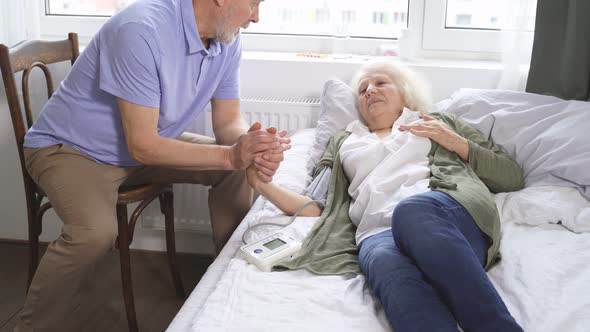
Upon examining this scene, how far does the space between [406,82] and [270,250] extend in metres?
0.84

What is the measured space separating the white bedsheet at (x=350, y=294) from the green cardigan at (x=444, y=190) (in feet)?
0.18

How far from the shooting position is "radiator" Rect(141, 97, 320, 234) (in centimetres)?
229

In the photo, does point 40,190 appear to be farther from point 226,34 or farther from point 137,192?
point 226,34

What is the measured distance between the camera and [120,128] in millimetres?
1786

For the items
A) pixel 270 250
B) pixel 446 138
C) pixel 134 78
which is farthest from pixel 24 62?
pixel 446 138

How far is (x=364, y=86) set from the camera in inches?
78.2

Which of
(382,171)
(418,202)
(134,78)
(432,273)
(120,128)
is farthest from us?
(120,128)

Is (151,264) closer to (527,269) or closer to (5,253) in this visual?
(5,253)

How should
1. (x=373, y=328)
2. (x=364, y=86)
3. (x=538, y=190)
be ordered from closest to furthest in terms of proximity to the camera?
(x=373, y=328) → (x=538, y=190) → (x=364, y=86)

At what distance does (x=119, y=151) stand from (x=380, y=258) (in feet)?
2.99

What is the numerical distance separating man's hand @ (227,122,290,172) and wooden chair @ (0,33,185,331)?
415mm

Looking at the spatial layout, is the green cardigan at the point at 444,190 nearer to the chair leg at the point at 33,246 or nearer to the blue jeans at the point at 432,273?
the blue jeans at the point at 432,273

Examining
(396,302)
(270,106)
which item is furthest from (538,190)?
(270,106)

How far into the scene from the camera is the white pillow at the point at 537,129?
1.70 metres
